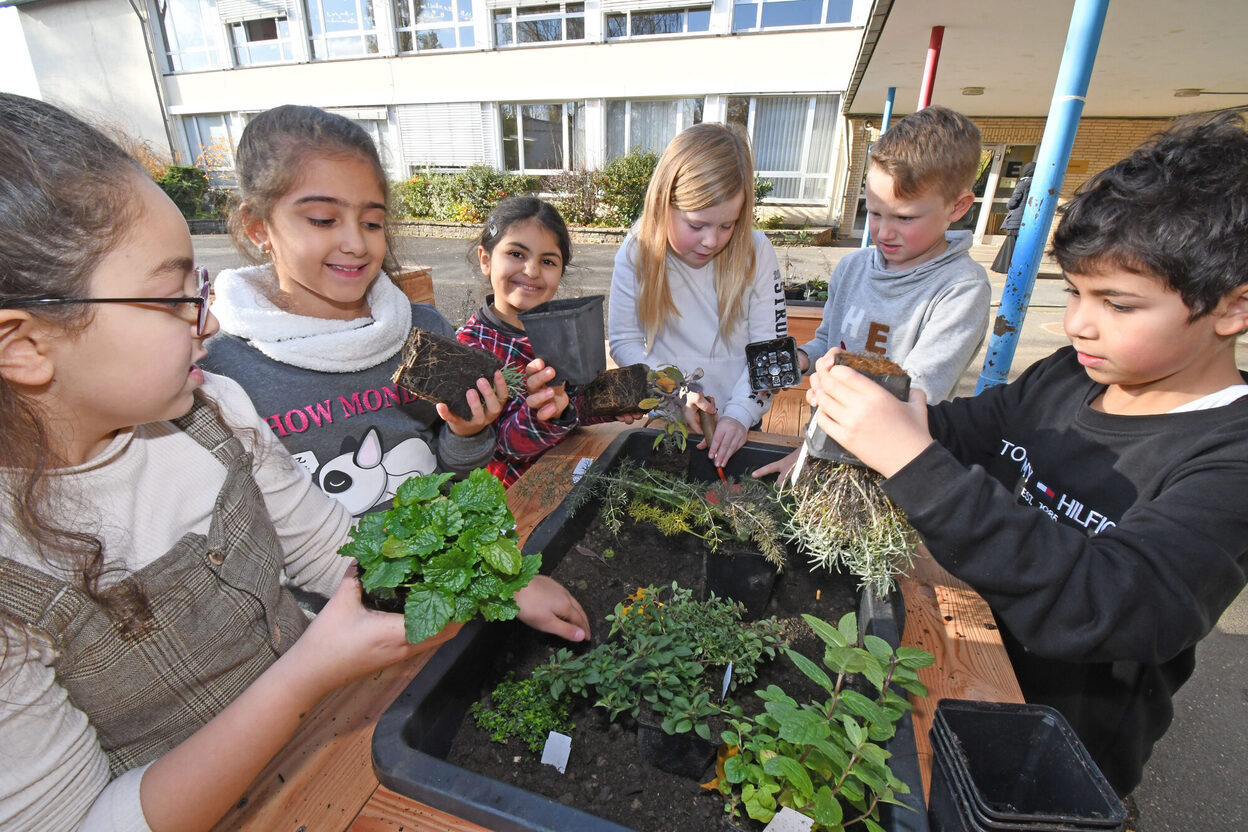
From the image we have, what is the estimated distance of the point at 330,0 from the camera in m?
16.4

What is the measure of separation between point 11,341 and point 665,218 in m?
1.92

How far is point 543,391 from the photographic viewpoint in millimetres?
1682

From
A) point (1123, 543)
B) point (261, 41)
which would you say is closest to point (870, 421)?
point (1123, 543)

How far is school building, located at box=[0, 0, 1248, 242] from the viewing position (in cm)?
1248

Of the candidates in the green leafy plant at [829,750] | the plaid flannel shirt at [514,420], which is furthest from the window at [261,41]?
the green leafy plant at [829,750]

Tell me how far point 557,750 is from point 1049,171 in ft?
10.4

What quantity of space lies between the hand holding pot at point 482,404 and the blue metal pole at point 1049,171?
2.37 m

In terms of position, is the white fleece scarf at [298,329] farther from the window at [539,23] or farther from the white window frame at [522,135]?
the window at [539,23]

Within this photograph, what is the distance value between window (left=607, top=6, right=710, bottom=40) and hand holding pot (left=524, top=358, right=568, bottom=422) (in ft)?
50.3

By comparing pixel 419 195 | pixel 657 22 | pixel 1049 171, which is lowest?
pixel 419 195

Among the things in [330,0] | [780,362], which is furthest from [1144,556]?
[330,0]

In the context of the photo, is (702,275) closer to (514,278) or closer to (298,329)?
(514,278)

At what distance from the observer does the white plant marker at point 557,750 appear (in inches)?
36.6

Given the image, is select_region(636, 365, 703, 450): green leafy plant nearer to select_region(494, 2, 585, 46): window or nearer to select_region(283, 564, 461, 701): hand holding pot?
select_region(283, 564, 461, 701): hand holding pot
